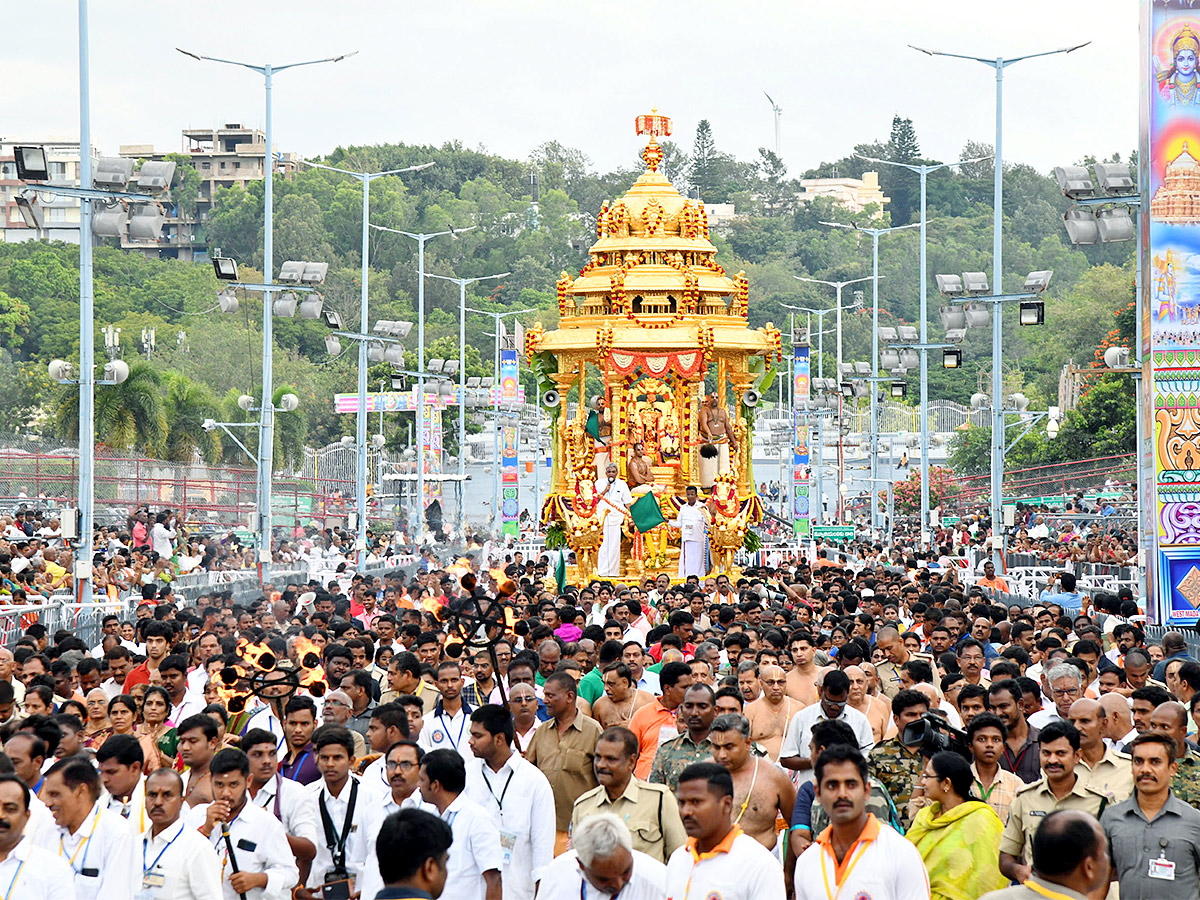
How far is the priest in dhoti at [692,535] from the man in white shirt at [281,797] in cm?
1858

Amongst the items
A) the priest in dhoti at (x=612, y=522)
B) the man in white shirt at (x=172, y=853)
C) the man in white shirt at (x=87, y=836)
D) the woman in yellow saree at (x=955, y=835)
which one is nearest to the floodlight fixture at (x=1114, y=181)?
the priest in dhoti at (x=612, y=522)

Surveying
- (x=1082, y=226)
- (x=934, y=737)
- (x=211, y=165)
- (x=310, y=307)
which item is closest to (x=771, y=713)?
(x=934, y=737)

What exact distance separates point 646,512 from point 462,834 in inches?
798

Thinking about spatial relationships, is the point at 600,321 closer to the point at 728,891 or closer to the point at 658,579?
the point at 658,579

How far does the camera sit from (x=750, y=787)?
901 centimetres

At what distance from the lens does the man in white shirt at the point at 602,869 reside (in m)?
6.84

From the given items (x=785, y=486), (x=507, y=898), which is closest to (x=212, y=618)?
(x=507, y=898)

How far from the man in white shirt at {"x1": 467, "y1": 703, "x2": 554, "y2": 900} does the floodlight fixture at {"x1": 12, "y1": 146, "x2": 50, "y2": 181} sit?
14687 millimetres

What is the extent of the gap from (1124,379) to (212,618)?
42.4m

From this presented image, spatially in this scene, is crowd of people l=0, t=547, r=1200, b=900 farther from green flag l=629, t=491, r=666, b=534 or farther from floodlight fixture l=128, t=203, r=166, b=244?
green flag l=629, t=491, r=666, b=534

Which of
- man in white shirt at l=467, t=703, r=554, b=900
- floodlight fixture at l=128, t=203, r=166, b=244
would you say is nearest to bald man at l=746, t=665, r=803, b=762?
man in white shirt at l=467, t=703, r=554, b=900

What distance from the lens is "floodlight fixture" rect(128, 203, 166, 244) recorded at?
2262cm

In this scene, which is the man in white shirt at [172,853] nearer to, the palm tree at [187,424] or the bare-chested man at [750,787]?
the bare-chested man at [750,787]

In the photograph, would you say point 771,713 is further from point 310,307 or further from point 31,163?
point 310,307
